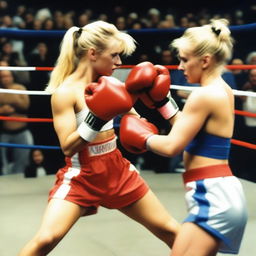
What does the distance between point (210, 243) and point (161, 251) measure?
2.49 ft

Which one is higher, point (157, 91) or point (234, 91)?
point (157, 91)

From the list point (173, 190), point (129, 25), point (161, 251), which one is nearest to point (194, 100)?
point (161, 251)

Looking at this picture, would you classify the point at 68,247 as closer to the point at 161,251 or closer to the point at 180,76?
the point at 161,251

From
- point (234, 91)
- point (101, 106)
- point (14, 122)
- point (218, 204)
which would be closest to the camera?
point (218, 204)

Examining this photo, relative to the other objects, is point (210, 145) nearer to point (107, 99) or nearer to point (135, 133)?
point (135, 133)

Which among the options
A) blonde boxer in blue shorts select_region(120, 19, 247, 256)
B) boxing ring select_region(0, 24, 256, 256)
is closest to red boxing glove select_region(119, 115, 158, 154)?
blonde boxer in blue shorts select_region(120, 19, 247, 256)

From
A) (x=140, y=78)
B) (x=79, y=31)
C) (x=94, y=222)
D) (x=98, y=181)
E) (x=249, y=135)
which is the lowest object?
(x=94, y=222)

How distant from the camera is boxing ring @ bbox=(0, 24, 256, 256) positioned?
6.41 feet

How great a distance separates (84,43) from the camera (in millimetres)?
1542

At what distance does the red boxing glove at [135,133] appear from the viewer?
1.28m

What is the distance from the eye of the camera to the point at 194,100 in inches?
47.0

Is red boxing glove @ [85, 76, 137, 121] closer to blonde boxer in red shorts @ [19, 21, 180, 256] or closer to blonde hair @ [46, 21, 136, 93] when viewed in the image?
blonde boxer in red shorts @ [19, 21, 180, 256]

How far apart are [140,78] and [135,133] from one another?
208 millimetres

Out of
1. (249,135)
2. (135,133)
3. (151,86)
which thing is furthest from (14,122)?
(135,133)
